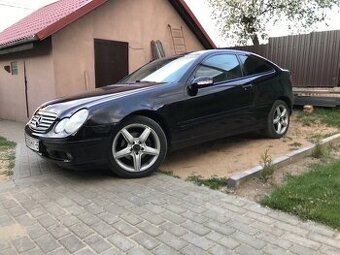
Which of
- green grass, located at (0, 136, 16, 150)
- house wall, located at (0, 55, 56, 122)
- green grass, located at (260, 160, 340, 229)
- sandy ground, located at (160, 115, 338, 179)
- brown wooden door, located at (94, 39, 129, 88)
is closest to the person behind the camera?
green grass, located at (260, 160, 340, 229)

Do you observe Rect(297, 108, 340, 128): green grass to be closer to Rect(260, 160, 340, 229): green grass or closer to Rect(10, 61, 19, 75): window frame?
Rect(260, 160, 340, 229): green grass

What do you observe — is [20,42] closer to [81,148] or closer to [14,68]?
[14,68]

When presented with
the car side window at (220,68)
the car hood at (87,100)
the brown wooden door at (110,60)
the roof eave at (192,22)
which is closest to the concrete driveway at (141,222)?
the car hood at (87,100)

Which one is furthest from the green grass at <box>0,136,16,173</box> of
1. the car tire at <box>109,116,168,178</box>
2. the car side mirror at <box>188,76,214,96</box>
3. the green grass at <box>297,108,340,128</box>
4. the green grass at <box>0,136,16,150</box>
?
the green grass at <box>297,108,340,128</box>

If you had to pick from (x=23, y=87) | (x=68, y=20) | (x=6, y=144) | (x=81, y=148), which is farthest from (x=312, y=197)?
(x=23, y=87)

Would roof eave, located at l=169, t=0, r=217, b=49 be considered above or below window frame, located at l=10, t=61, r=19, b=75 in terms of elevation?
above

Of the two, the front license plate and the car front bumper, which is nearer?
the car front bumper

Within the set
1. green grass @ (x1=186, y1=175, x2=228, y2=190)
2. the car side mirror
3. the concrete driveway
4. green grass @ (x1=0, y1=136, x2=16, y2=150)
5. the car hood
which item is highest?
the car side mirror

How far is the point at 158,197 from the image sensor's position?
388 cm

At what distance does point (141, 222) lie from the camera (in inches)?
128

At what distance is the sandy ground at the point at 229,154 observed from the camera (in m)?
4.87

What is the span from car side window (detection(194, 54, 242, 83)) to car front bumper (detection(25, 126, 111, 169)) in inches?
68.2

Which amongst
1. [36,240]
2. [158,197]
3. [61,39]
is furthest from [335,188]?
[61,39]

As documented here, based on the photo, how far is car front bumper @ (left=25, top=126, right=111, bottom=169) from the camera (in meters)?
4.06
